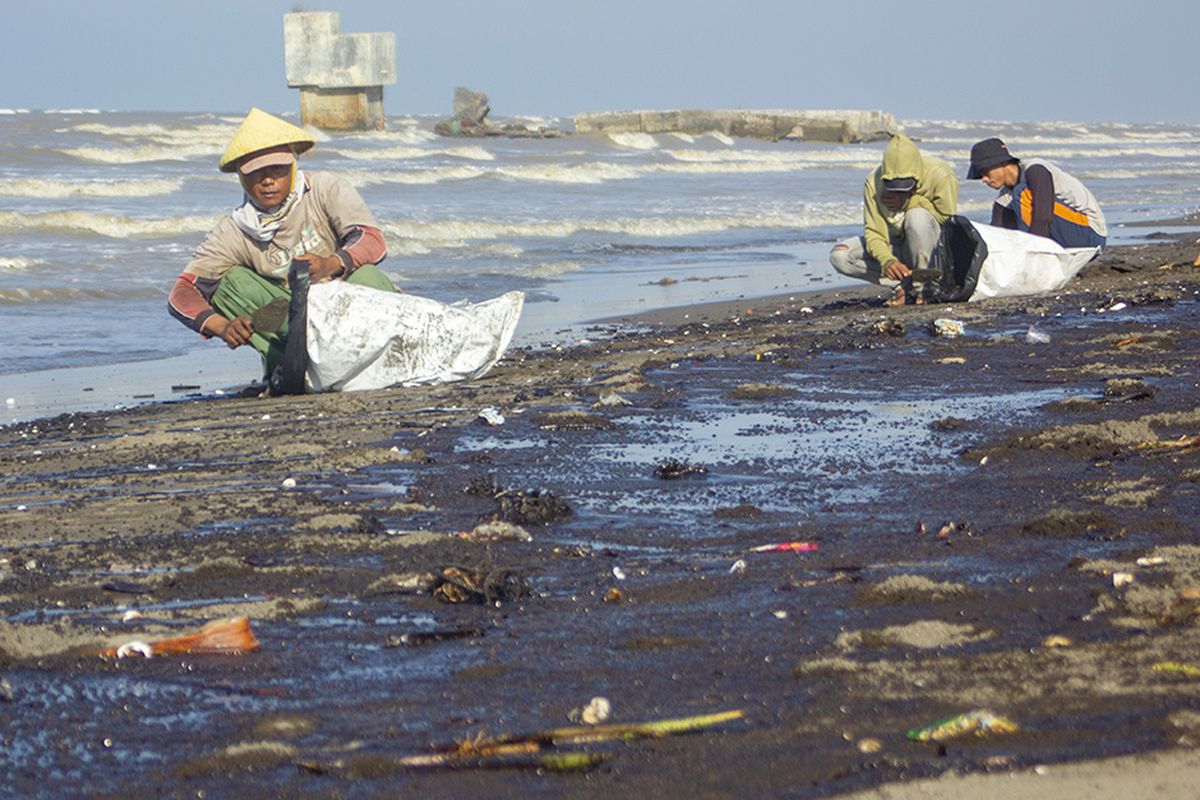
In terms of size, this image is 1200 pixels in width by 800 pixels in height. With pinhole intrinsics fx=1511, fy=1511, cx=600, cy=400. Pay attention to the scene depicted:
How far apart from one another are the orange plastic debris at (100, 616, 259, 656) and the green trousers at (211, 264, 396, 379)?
3.79 meters

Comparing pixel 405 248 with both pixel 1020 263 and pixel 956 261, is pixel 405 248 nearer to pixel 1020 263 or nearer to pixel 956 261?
pixel 956 261

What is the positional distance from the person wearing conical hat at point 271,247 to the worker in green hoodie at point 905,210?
3.38 metres

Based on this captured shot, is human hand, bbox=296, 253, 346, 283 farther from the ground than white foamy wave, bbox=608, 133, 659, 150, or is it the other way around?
human hand, bbox=296, 253, 346, 283

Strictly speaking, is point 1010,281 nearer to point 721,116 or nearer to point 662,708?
point 662,708

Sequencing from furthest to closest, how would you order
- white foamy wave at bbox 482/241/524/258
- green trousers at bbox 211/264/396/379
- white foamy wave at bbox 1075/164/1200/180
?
white foamy wave at bbox 1075/164/1200/180
white foamy wave at bbox 482/241/524/258
green trousers at bbox 211/264/396/379

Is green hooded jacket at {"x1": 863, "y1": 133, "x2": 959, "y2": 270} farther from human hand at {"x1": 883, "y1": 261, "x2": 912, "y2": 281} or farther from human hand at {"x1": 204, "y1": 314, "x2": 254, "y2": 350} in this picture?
human hand at {"x1": 204, "y1": 314, "x2": 254, "y2": 350}

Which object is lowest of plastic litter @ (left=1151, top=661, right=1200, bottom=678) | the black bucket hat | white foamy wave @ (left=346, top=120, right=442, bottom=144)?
white foamy wave @ (left=346, top=120, right=442, bottom=144)

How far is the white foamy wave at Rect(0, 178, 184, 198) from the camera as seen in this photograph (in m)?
22.9

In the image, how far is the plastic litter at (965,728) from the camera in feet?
7.94

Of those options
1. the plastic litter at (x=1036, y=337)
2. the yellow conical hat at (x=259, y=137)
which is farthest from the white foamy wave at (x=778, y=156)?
the yellow conical hat at (x=259, y=137)

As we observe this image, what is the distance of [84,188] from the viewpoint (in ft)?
76.9

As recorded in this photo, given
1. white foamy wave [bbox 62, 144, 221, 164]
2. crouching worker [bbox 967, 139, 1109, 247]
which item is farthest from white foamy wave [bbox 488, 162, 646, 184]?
crouching worker [bbox 967, 139, 1109, 247]

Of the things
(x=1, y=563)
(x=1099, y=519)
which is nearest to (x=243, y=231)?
(x=1, y=563)

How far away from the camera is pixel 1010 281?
9188 mm
